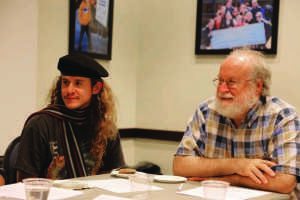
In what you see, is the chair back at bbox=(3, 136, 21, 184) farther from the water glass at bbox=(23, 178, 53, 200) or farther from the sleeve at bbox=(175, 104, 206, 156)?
the water glass at bbox=(23, 178, 53, 200)

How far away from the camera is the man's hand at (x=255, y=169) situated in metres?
2.16

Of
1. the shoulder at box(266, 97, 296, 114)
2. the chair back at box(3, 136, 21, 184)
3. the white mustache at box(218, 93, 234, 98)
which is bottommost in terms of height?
the chair back at box(3, 136, 21, 184)

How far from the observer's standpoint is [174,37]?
4113 mm

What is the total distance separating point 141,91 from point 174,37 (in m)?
0.61

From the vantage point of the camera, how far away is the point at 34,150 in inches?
89.0

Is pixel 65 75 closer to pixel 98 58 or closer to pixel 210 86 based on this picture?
pixel 98 58

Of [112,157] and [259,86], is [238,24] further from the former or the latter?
[112,157]

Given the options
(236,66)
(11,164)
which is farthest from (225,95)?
(11,164)

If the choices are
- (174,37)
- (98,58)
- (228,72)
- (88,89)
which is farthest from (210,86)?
(88,89)

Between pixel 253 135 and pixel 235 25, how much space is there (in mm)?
1539

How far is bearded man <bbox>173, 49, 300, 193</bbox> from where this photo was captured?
225cm

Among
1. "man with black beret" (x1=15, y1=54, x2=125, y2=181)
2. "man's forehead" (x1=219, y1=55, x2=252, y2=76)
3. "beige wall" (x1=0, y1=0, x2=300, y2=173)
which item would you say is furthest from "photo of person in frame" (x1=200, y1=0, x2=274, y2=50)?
"man with black beret" (x1=15, y1=54, x2=125, y2=181)

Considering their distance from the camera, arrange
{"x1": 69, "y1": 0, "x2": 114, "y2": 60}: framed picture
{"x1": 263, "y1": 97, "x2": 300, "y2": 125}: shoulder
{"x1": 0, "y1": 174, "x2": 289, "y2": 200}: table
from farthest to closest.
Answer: {"x1": 69, "y1": 0, "x2": 114, "y2": 60}: framed picture → {"x1": 263, "y1": 97, "x2": 300, "y2": 125}: shoulder → {"x1": 0, "y1": 174, "x2": 289, "y2": 200}: table

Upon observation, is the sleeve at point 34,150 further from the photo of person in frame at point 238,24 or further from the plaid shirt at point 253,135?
the photo of person in frame at point 238,24
